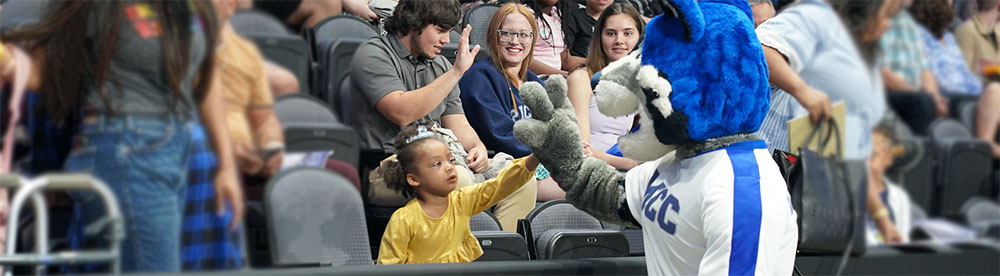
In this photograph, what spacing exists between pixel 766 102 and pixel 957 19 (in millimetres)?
878

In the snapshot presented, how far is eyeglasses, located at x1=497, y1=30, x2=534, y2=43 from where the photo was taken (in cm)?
360

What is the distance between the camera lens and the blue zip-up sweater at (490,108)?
346 cm

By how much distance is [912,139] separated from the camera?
3.29 m

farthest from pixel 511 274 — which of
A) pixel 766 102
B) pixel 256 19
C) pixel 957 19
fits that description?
pixel 957 19

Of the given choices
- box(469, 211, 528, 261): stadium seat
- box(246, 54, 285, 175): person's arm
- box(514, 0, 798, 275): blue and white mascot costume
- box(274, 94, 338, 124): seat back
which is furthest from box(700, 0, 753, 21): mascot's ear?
box(246, 54, 285, 175): person's arm

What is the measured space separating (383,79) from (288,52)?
42 cm

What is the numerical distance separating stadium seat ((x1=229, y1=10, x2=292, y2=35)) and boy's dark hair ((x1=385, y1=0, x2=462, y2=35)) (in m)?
0.63

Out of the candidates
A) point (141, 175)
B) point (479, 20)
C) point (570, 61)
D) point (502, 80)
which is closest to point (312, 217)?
point (141, 175)

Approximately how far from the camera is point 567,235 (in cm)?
324

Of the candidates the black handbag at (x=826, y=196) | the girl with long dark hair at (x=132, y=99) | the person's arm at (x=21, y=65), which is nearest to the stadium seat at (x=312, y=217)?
the girl with long dark hair at (x=132, y=99)

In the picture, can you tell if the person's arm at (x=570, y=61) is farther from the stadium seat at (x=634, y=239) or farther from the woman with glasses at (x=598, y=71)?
the stadium seat at (x=634, y=239)

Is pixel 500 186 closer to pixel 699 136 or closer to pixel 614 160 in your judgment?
pixel 614 160

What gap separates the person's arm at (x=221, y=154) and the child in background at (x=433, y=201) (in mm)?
675

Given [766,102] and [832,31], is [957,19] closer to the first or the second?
[832,31]
